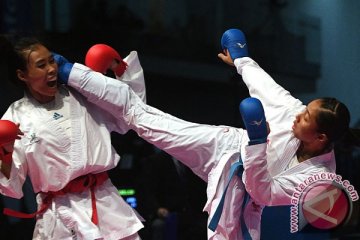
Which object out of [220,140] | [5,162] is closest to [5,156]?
[5,162]

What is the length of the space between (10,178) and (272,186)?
78cm

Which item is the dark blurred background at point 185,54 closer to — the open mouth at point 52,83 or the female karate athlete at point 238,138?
the female karate athlete at point 238,138

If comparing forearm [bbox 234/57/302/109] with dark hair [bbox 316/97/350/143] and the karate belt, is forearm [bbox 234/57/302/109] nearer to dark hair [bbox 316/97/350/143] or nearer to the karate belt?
dark hair [bbox 316/97/350/143]

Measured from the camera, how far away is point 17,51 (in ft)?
7.31

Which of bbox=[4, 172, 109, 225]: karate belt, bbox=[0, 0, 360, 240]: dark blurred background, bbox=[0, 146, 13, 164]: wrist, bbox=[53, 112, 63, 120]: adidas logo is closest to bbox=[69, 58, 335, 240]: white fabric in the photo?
bbox=[53, 112, 63, 120]: adidas logo

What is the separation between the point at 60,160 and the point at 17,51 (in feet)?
1.24

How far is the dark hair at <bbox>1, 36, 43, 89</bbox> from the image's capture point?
2221mm

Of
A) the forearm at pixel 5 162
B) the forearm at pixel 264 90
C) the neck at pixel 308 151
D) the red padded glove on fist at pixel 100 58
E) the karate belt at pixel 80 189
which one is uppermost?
the red padded glove on fist at pixel 100 58

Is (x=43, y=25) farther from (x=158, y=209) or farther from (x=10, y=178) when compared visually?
(x=10, y=178)

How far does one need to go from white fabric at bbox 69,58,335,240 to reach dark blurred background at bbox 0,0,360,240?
Answer: 1054mm

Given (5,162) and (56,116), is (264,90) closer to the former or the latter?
(56,116)

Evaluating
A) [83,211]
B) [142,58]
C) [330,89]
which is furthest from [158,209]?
[83,211]

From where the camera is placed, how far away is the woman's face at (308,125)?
2.12 m

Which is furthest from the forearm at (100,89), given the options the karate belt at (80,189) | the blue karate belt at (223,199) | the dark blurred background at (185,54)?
the dark blurred background at (185,54)
